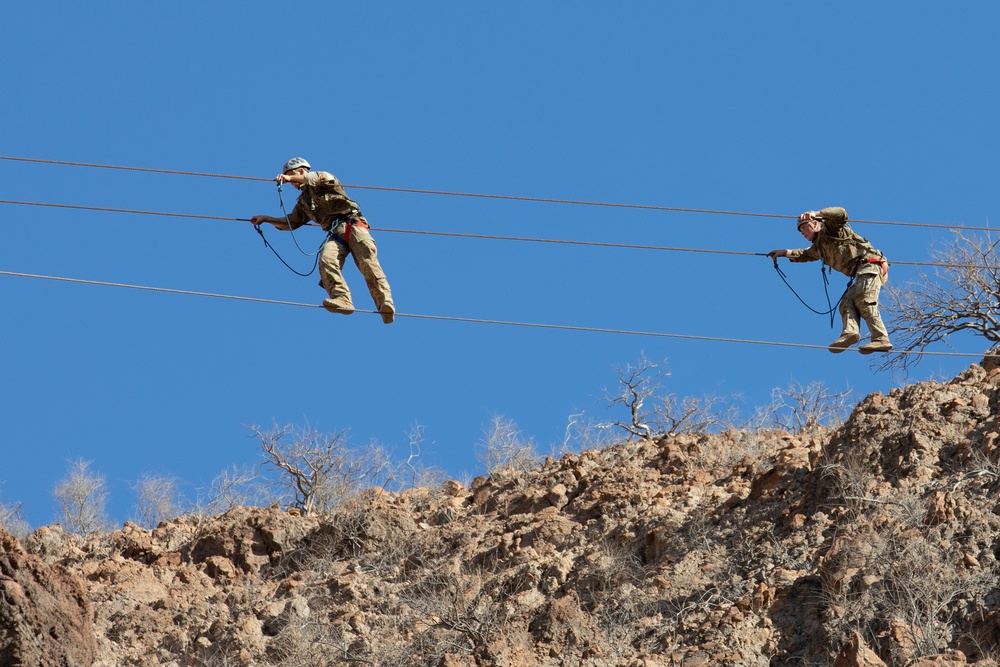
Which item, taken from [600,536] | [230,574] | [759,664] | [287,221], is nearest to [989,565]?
[759,664]

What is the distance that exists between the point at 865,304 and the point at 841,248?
0.73 m

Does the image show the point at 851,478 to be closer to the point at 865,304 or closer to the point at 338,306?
the point at 865,304

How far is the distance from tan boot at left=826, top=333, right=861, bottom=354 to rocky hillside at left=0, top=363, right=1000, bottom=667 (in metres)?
2.16

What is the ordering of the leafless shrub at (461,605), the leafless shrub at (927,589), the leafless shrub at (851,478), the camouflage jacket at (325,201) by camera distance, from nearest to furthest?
the leafless shrub at (927,589), the camouflage jacket at (325,201), the leafless shrub at (461,605), the leafless shrub at (851,478)

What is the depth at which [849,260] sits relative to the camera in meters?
17.9

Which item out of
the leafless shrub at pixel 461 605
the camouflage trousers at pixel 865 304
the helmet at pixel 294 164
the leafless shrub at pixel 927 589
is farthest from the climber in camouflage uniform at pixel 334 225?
the leafless shrub at pixel 927 589

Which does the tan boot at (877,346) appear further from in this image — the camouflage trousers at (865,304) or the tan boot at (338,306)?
the tan boot at (338,306)

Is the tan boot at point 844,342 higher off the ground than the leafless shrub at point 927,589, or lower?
higher

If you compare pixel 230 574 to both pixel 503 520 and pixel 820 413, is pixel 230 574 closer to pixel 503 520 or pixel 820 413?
pixel 503 520

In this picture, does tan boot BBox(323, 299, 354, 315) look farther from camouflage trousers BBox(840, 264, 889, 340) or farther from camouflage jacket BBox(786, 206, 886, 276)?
camouflage trousers BBox(840, 264, 889, 340)

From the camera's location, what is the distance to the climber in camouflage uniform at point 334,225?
16844 mm

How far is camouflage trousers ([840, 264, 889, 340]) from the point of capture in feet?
57.5

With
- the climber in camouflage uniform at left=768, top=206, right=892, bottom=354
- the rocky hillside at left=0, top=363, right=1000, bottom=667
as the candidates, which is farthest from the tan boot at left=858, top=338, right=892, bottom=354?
the rocky hillside at left=0, top=363, right=1000, bottom=667

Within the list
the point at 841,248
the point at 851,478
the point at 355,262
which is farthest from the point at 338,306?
the point at 851,478
